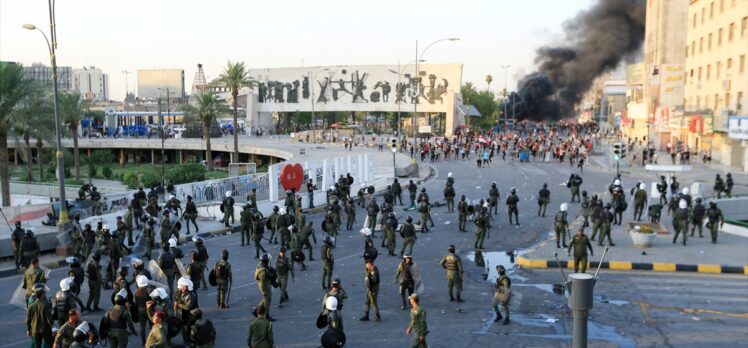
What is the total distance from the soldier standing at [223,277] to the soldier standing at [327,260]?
2.05m

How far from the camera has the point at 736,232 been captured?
2177cm

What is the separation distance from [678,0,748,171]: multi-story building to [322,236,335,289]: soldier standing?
35.0 m

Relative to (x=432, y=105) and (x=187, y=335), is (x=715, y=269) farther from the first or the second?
(x=432, y=105)

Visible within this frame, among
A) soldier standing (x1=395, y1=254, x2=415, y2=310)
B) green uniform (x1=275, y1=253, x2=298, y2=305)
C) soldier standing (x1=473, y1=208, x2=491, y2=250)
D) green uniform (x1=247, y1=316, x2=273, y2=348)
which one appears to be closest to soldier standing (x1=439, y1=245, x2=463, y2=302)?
soldier standing (x1=395, y1=254, x2=415, y2=310)

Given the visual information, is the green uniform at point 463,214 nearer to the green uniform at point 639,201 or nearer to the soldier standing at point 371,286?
the green uniform at point 639,201

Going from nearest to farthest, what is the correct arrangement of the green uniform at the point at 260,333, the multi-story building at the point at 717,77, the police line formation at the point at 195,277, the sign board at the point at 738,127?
the green uniform at the point at 260,333 → the police line formation at the point at 195,277 → the sign board at the point at 738,127 → the multi-story building at the point at 717,77

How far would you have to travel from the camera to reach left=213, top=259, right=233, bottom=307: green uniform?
511 inches

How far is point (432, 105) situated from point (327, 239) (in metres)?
65.5

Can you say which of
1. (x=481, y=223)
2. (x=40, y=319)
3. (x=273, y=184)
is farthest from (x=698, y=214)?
(x=40, y=319)

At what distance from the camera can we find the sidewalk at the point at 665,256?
17.0 metres

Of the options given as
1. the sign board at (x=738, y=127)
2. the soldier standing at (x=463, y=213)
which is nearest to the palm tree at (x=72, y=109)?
the soldier standing at (x=463, y=213)

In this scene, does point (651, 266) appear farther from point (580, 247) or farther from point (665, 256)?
point (580, 247)

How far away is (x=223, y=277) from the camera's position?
1312 centimetres

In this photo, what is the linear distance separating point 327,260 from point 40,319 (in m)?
5.73
